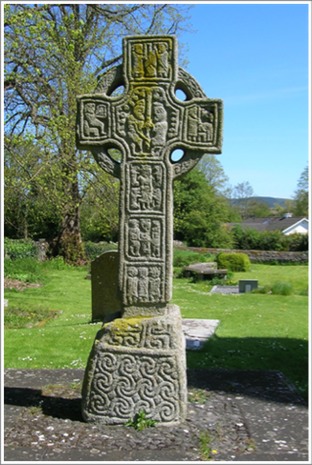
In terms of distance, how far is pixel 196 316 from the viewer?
38.5 ft

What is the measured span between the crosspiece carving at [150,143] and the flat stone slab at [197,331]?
3.53 metres

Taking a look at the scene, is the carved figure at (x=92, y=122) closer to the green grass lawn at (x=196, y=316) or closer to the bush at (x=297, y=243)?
the green grass lawn at (x=196, y=316)

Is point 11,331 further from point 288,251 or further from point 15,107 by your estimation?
point 288,251

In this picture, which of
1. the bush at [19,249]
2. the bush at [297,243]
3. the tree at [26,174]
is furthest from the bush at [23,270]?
the bush at [297,243]

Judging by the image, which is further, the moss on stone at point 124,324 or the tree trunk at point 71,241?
the tree trunk at point 71,241

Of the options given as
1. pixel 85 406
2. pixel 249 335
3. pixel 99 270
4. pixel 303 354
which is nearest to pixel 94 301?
pixel 99 270

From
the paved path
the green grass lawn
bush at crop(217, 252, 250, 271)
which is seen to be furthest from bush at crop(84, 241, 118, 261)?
the paved path

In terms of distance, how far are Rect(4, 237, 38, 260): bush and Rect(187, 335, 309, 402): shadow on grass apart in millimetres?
Result: 15197

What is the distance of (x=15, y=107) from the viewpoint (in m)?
14.8

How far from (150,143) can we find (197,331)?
505 centimetres

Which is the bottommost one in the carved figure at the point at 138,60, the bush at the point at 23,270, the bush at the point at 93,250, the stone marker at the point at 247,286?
the stone marker at the point at 247,286

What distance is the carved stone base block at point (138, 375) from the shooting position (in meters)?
4.79

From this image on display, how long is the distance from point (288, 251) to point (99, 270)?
87.4ft

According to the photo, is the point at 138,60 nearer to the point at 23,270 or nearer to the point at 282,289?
the point at 282,289
